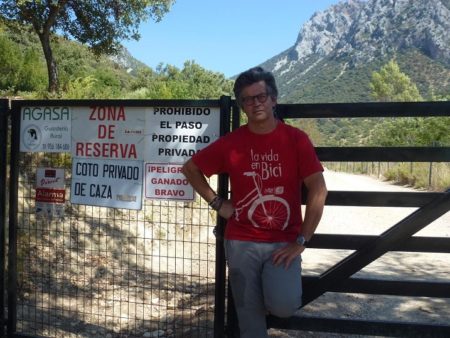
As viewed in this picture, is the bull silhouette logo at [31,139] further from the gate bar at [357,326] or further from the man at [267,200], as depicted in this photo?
the gate bar at [357,326]

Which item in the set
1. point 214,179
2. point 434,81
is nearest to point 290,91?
point 434,81

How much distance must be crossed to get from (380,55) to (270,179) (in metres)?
124

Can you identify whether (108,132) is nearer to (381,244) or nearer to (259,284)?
(259,284)

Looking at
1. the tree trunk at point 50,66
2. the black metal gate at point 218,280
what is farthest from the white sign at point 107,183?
the tree trunk at point 50,66

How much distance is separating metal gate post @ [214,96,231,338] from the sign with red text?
149cm

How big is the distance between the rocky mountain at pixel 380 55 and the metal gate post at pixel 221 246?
8599 cm

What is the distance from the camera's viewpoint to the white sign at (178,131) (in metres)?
3.83

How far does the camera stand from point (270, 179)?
306 cm

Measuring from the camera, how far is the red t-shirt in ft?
9.99

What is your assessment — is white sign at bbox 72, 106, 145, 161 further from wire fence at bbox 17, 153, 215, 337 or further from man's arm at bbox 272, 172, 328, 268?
man's arm at bbox 272, 172, 328, 268

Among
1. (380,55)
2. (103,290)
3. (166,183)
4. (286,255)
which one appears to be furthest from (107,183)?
(380,55)

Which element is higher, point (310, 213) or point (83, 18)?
point (83, 18)

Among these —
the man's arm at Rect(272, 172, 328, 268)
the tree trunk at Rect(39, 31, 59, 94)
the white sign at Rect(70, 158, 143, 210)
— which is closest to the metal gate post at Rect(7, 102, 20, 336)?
the white sign at Rect(70, 158, 143, 210)

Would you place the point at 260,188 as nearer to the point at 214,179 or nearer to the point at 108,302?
the point at 108,302
